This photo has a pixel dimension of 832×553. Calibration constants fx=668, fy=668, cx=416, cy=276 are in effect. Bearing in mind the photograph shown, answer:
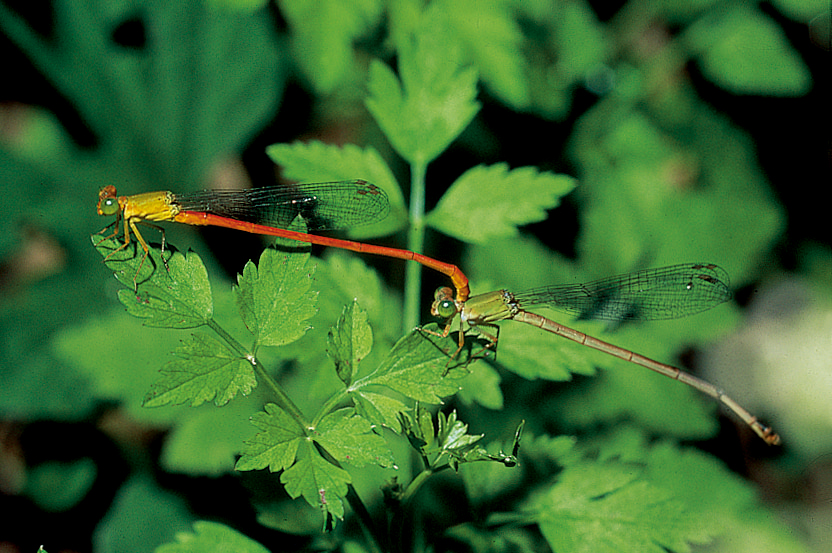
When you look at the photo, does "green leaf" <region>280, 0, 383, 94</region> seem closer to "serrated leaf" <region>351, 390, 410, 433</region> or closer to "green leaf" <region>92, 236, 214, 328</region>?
"green leaf" <region>92, 236, 214, 328</region>

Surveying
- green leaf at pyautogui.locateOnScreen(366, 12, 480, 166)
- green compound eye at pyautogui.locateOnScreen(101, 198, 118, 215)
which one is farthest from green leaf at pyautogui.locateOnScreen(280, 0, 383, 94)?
green compound eye at pyautogui.locateOnScreen(101, 198, 118, 215)

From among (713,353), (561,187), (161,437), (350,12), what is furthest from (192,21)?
(713,353)

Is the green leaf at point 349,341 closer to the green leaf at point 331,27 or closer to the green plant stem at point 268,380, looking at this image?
the green plant stem at point 268,380

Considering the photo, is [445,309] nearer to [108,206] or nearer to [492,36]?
[108,206]

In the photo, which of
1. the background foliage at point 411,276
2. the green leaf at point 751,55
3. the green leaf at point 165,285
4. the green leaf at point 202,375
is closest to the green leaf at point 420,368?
the background foliage at point 411,276

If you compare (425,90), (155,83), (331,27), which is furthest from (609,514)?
(155,83)

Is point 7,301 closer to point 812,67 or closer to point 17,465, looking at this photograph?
point 17,465

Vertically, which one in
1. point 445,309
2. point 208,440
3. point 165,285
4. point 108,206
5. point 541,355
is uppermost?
point 108,206
